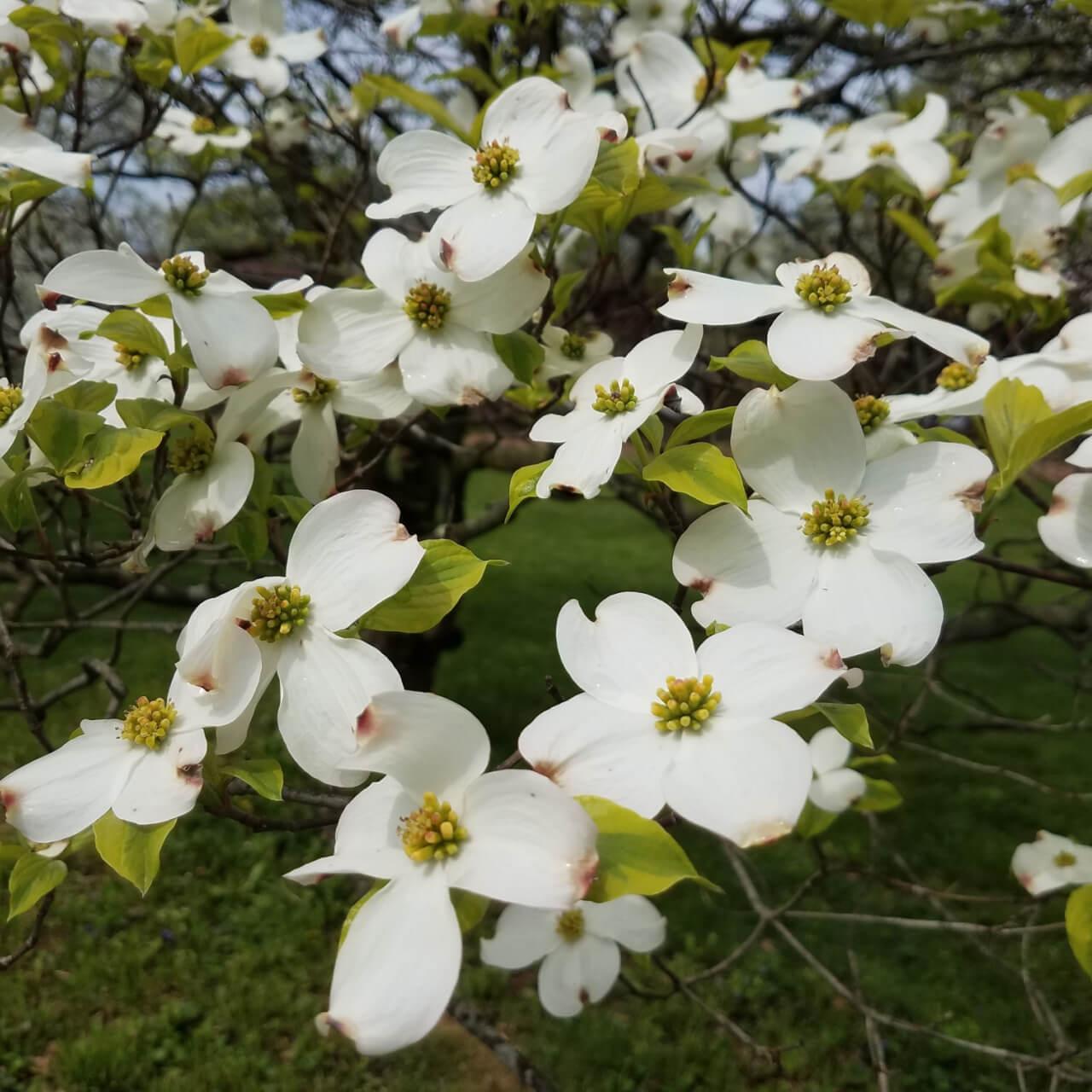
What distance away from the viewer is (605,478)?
1.61 ft

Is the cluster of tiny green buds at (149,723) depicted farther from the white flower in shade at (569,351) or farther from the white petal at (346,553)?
the white flower in shade at (569,351)

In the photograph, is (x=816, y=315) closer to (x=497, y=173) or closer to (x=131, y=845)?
(x=497, y=173)

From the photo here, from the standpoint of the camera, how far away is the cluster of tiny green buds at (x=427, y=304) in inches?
25.0

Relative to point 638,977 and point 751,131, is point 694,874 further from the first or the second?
point 638,977

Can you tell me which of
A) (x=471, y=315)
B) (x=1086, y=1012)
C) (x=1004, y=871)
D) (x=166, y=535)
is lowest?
(x=1004, y=871)

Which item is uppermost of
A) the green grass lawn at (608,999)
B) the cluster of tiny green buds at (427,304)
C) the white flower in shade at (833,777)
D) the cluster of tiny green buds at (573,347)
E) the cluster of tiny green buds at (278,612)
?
the cluster of tiny green buds at (427,304)

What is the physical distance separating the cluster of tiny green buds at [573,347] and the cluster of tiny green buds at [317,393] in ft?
0.70

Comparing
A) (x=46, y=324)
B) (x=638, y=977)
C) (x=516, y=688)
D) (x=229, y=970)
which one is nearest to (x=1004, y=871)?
(x=638, y=977)

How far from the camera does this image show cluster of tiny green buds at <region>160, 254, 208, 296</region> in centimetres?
57

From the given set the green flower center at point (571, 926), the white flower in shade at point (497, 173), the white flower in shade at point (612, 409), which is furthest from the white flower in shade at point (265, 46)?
the green flower center at point (571, 926)

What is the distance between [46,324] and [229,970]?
172 cm

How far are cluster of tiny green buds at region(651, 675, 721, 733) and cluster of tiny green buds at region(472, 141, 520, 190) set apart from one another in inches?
14.7

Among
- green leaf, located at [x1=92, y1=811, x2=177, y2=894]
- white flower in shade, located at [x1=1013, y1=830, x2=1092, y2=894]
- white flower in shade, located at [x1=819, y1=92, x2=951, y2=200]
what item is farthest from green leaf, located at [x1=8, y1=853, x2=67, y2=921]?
white flower in shade, located at [x1=819, y1=92, x2=951, y2=200]

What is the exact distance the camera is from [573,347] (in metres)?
0.79
